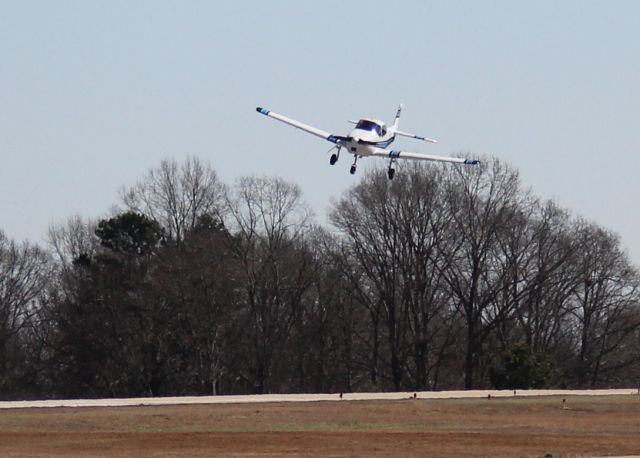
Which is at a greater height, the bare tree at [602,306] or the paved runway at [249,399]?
the bare tree at [602,306]

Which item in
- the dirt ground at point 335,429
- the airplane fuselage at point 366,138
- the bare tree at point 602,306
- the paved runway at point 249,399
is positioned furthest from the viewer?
the bare tree at point 602,306

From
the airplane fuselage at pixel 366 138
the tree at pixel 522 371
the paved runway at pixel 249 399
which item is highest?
the airplane fuselage at pixel 366 138

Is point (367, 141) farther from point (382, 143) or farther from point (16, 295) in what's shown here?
point (16, 295)

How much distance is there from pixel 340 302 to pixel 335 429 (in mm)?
56441

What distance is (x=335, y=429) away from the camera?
5297cm

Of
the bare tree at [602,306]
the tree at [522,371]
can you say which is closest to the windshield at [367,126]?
the tree at [522,371]

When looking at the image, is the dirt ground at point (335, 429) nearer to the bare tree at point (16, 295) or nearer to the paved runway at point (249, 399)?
the paved runway at point (249, 399)

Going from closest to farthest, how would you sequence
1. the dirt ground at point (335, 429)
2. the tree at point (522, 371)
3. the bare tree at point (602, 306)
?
the dirt ground at point (335, 429), the tree at point (522, 371), the bare tree at point (602, 306)

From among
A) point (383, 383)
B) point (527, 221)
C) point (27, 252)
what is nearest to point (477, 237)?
point (527, 221)

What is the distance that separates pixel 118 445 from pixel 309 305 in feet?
208

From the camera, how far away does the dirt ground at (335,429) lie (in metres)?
45.5

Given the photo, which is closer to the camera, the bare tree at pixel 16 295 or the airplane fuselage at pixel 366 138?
the airplane fuselage at pixel 366 138

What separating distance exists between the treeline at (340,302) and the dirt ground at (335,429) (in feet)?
105

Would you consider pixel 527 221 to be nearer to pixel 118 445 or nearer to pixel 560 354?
pixel 560 354
